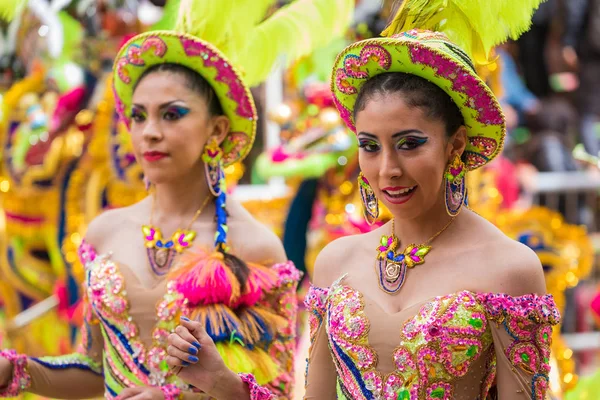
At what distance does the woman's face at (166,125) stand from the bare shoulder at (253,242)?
0.77 feet

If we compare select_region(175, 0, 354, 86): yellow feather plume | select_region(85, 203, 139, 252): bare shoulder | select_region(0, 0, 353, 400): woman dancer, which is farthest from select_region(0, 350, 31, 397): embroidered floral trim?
select_region(175, 0, 354, 86): yellow feather plume

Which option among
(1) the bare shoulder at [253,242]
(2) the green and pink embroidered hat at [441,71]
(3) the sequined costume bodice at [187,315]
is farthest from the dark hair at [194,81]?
(2) the green and pink embroidered hat at [441,71]

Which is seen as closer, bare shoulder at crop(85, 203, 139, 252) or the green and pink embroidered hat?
the green and pink embroidered hat

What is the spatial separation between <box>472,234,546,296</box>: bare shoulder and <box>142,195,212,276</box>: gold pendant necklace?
106 cm

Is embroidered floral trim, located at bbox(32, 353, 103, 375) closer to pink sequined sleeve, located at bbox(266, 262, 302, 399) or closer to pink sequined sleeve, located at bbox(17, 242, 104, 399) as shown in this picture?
pink sequined sleeve, located at bbox(17, 242, 104, 399)

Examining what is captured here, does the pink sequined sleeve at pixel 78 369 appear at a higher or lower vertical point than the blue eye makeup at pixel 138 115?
lower

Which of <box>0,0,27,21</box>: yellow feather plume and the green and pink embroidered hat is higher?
<box>0,0,27,21</box>: yellow feather plume

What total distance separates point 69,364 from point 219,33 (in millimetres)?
1165

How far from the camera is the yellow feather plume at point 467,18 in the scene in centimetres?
251

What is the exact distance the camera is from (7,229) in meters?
6.03

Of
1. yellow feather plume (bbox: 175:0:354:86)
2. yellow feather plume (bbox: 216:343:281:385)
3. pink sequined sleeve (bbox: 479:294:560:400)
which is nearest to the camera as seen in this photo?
pink sequined sleeve (bbox: 479:294:560:400)

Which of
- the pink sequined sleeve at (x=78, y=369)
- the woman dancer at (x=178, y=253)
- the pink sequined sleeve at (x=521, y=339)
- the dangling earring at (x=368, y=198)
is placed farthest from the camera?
the pink sequined sleeve at (x=78, y=369)

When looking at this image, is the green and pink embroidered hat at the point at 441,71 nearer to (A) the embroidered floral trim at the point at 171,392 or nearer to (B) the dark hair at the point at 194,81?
(B) the dark hair at the point at 194,81

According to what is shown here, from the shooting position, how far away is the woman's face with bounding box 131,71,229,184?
294 cm
